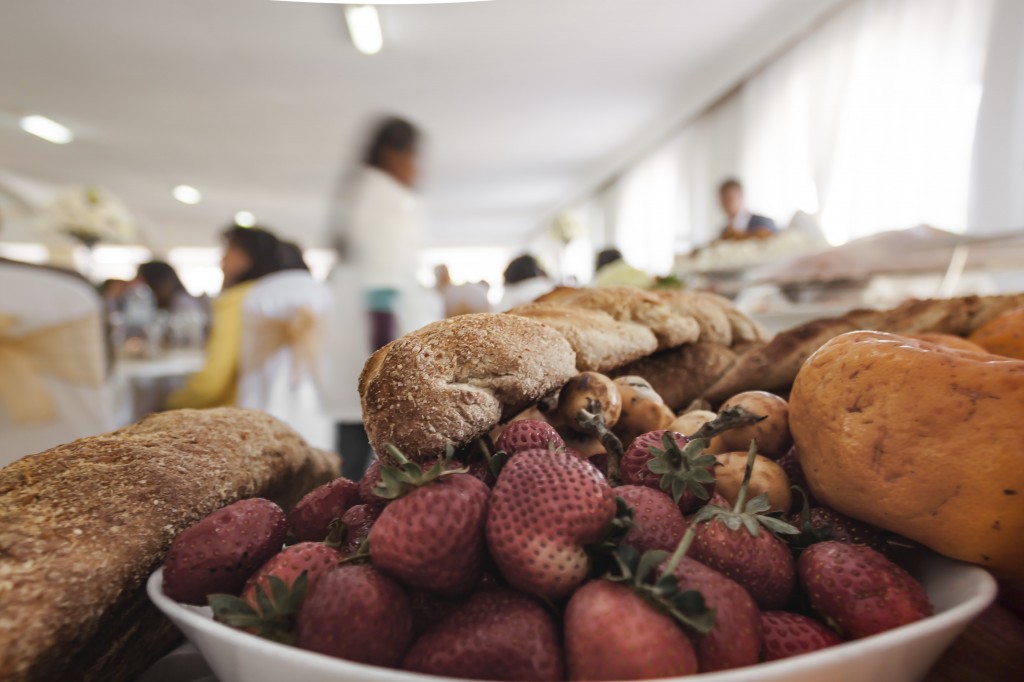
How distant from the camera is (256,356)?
7.63ft

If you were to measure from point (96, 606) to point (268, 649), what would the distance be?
19cm

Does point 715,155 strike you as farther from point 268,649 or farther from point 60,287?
point 268,649

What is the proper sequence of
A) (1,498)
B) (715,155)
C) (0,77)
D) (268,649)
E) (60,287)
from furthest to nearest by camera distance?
(715,155) < (0,77) < (60,287) < (1,498) < (268,649)

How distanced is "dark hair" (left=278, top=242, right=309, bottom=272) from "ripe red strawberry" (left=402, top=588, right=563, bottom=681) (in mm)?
2575

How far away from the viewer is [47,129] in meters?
6.33

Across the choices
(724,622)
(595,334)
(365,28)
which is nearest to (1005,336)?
(595,334)

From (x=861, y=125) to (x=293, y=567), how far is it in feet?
14.9

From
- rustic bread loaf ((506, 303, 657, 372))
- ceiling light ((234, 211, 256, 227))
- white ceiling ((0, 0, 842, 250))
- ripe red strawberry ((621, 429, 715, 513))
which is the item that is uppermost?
white ceiling ((0, 0, 842, 250))

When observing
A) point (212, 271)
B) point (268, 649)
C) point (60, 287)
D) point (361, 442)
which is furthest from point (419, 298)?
point (212, 271)

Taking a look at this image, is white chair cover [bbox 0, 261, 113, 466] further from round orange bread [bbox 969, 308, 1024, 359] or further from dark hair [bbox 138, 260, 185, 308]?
dark hair [bbox 138, 260, 185, 308]

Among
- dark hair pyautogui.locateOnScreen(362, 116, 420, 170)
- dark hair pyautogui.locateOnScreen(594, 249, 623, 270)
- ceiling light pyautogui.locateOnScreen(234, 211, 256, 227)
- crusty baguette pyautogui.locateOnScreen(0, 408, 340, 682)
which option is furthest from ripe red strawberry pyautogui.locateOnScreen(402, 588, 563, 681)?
ceiling light pyautogui.locateOnScreen(234, 211, 256, 227)

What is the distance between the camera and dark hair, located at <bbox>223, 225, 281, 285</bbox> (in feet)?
8.52

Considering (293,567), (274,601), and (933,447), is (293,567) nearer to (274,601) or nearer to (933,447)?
(274,601)

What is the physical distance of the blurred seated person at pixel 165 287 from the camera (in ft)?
13.6
